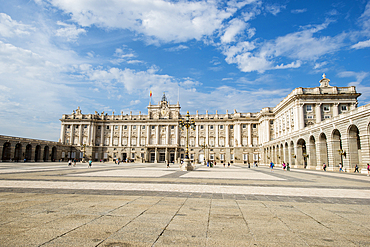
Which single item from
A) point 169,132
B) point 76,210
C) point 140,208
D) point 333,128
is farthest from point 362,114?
point 169,132

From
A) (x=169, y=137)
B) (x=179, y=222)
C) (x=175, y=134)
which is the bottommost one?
(x=179, y=222)

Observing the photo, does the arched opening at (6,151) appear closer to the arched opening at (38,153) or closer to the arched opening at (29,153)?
the arched opening at (29,153)

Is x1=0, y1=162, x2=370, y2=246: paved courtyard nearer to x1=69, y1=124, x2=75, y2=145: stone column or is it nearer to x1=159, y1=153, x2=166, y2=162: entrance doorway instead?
x1=159, y1=153, x2=166, y2=162: entrance doorway

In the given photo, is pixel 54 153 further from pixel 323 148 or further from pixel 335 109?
pixel 335 109

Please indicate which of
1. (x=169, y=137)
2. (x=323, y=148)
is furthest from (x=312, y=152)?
(x=169, y=137)

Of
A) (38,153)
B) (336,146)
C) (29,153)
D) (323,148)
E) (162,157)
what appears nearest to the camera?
(336,146)

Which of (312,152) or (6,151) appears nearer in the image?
(312,152)

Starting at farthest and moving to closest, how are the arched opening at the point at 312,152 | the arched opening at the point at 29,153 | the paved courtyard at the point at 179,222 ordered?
the arched opening at the point at 29,153 < the arched opening at the point at 312,152 < the paved courtyard at the point at 179,222

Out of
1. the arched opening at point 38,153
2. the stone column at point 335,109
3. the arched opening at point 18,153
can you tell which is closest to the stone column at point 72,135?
the arched opening at point 38,153

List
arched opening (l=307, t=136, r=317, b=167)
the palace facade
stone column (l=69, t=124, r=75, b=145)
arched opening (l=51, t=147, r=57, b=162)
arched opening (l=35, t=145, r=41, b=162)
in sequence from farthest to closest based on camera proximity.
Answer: stone column (l=69, t=124, r=75, b=145) < arched opening (l=51, t=147, r=57, b=162) < the palace facade < arched opening (l=35, t=145, r=41, b=162) < arched opening (l=307, t=136, r=317, b=167)

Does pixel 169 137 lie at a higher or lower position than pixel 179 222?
higher

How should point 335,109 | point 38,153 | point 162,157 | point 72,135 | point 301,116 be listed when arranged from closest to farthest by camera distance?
point 335,109, point 301,116, point 38,153, point 162,157, point 72,135

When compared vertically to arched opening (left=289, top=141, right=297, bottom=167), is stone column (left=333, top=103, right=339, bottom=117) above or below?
above

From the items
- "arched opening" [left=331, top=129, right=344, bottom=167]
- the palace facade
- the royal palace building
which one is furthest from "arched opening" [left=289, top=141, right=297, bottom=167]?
"arched opening" [left=331, top=129, right=344, bottom=167]
